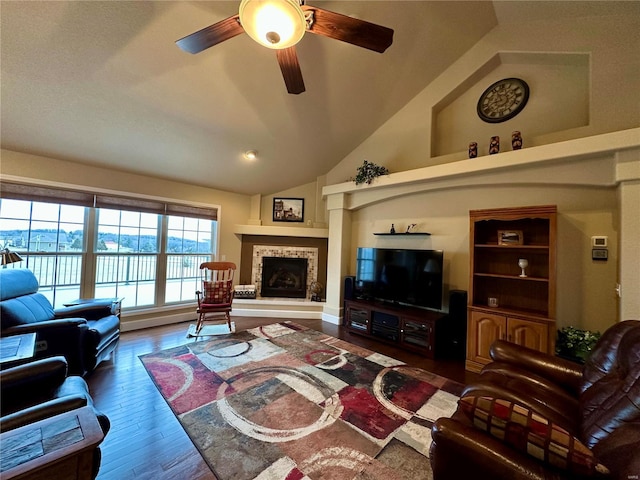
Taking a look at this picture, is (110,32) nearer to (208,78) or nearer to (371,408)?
(208,78)

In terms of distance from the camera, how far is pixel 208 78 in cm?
268

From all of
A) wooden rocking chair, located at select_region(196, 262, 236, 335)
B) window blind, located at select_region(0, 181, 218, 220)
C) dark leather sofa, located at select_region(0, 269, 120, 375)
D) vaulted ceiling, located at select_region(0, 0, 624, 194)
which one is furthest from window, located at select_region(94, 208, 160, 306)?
dark leather sofa, located at select_region(0, 269, 120, 375)

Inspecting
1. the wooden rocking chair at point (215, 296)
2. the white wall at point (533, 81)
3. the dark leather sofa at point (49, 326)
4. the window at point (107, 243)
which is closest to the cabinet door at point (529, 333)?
the white wall at point (533, 81)

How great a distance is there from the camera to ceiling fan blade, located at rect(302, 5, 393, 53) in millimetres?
1552

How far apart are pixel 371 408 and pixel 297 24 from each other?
2.82 meters

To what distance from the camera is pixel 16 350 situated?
66.8 inches

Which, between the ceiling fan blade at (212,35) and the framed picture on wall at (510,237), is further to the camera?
the framed picture on wall at (510,237)

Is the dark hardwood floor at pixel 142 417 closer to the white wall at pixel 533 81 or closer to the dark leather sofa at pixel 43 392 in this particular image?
the dark leather sofa at pixel 43 392

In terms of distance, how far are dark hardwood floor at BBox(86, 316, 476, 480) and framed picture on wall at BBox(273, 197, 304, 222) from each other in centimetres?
286

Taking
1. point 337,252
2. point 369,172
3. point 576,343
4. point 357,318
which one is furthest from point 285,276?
point 576,343

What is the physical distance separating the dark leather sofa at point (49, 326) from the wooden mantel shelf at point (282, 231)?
2676mm

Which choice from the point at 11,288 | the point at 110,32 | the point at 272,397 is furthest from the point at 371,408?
the point at 110,32

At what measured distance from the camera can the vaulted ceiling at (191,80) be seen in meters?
2.09

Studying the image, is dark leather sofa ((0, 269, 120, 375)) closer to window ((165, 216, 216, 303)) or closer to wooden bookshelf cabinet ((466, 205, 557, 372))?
window ((165, 216, 216, 303))
